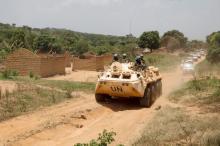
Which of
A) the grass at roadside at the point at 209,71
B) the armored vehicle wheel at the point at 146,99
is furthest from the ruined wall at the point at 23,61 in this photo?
the armored vehicle wheel at the point at 146,99

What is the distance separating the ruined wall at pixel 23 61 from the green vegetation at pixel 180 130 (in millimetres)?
17773

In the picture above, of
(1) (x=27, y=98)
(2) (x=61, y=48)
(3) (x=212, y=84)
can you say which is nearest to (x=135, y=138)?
(1) (x=27, y=98)

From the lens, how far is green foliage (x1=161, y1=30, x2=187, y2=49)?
9800cm

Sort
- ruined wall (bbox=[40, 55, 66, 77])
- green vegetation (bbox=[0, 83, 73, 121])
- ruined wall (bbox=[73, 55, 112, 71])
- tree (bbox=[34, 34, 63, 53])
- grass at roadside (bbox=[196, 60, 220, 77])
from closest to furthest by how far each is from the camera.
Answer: green vegetation (bbox=[0, 83, 73, 121]) → ruined wall (bbox=[40, 55, 66, 77]) → grass at roadside (bbox=[196, 60, 220, 77]) → ruined wall (bbox=[73, 55, 112, 71]) → tree (bbox=[34, 34, 63, 53])

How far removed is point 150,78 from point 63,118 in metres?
5.43

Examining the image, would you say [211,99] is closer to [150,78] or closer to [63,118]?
[150,78]

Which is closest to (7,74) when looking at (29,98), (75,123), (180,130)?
(29,98)

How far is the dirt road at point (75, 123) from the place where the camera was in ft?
40.3

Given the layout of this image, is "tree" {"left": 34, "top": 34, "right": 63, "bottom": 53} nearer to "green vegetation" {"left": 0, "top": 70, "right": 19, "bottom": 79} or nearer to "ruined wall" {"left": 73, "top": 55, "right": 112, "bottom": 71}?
"ruined wall" {"left": 73, "top": 55, "right": 112, "bottom": 71}

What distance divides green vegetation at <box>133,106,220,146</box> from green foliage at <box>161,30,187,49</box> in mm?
82993

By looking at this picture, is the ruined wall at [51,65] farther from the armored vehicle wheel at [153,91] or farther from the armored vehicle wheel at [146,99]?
the armored vehicle wheel at [146,99]

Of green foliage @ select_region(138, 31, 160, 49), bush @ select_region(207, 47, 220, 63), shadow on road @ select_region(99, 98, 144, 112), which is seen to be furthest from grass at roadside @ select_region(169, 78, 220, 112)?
green foliage @ select_region(138, 31, 160, 49)

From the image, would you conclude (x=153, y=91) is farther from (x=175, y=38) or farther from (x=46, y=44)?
(x=175, y=38)

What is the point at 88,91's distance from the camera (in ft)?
71.6
